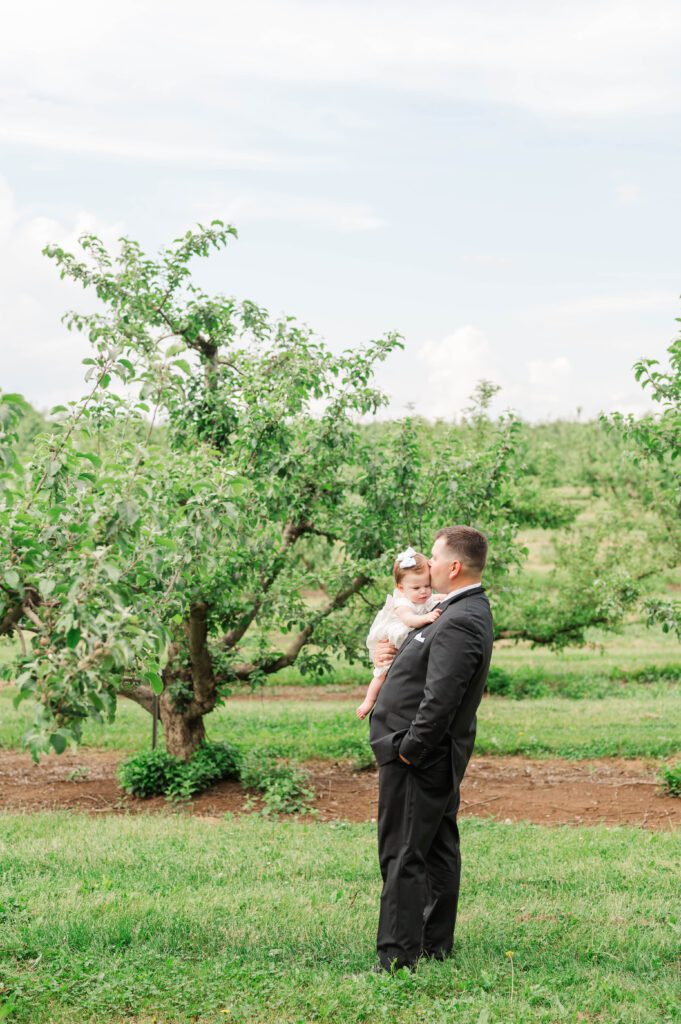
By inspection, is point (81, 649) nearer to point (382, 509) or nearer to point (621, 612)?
point (382, 509)

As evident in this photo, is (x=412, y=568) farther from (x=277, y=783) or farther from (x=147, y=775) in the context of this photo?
(x=147, y=775)

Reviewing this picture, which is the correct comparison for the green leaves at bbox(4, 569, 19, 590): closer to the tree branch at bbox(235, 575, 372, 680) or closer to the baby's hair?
the baby's hair

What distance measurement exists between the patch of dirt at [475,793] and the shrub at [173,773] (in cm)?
11

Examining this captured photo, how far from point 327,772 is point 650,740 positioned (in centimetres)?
422

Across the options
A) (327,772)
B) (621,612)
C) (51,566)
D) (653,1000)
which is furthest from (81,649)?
(621,612)

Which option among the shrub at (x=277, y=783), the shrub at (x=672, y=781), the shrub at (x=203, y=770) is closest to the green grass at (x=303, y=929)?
the shrub at (x=277, y=783)

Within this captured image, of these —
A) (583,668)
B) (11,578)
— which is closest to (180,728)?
(11,578)

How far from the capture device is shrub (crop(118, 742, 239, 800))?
10031 mm

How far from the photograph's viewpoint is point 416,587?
573 cm

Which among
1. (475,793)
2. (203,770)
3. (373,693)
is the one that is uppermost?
(373,693)

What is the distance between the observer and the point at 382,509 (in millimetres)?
9875

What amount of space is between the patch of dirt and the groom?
→ 14.0 ft

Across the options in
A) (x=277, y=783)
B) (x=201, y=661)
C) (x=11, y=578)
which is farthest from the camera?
(x=201, y=661)

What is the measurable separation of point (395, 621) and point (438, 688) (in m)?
0.79
